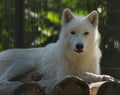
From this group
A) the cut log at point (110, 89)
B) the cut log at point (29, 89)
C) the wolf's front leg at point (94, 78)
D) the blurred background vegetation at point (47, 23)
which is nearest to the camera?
the cut log at point (29, 89)

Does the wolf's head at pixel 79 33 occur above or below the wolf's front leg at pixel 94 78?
above

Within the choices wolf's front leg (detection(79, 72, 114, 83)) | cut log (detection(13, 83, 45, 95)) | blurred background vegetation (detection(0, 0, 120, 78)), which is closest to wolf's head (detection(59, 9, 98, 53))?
wolf's front leg (detection(79, 72, 114, 83))

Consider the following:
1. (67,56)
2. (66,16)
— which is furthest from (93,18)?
(67,56)

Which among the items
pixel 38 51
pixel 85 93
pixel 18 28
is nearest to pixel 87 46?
pixel 38 51

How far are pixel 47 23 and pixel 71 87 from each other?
5.30 metres

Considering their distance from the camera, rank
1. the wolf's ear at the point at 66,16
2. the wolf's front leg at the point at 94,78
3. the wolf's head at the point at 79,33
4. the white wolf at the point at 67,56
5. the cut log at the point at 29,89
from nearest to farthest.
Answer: the cut log at the point at 29,89, the wolf's front leg at the point at 94,78, the wolf's head at the point at 79,33, the white wolf at the point at 67,56, the wolf's ear at the point at 66,16

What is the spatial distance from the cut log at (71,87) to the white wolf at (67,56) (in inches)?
72.8

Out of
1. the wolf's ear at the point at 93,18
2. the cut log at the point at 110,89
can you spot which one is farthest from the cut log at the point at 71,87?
the wolf's ear at the point at 93,18

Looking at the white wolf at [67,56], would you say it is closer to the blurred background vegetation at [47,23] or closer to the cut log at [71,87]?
the cut log at [71,87]

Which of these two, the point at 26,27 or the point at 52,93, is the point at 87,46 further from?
the point at 26,27

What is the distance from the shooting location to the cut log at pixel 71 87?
5.64 metres

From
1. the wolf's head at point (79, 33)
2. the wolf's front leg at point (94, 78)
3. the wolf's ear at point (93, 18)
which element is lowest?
the wolf's front leg at point (94, 78)

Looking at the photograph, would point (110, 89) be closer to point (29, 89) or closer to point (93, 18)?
point (29, 89)

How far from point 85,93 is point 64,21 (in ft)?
8.57
